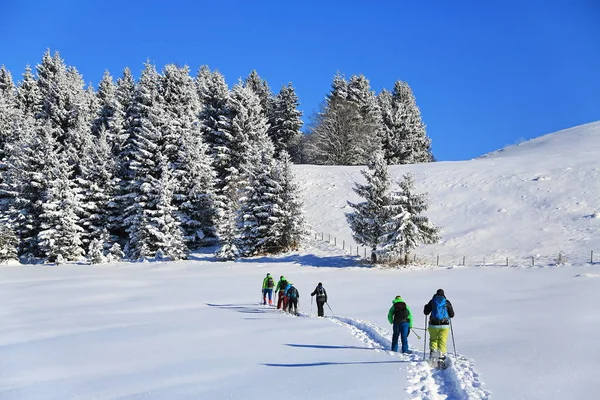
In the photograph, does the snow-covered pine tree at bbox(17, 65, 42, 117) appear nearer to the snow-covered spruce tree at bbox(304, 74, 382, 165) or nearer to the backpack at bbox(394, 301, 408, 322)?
the snow-covered spruce tree at bbox(304, 74, 382, 165)

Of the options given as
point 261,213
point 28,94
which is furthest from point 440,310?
point 28,94

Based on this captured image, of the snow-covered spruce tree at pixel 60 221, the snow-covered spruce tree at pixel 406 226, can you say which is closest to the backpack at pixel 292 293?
the snow-covered spruce tree at pixel 406 226

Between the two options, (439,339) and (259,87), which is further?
(259,87)

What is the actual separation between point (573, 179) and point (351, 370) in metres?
43.0

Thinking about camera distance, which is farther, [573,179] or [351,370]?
[573,179]

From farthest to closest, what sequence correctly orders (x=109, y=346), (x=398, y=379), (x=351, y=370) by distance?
(x=109, y=346) → (x=351, y=370) → (x=398, y=379)

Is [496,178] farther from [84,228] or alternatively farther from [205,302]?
[84,228]

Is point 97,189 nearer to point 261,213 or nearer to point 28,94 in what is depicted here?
point 261,213

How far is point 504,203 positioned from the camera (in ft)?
149

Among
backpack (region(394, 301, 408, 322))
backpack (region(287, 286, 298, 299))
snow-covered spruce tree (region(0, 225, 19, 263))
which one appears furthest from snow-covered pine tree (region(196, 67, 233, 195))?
backpack (region(394, 301, 408, 322))

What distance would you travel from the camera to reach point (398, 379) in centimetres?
1023

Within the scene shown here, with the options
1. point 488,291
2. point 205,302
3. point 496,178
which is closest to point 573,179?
point 496,178

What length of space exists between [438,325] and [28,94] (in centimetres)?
8264

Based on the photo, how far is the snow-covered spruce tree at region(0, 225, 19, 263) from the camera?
136ft
